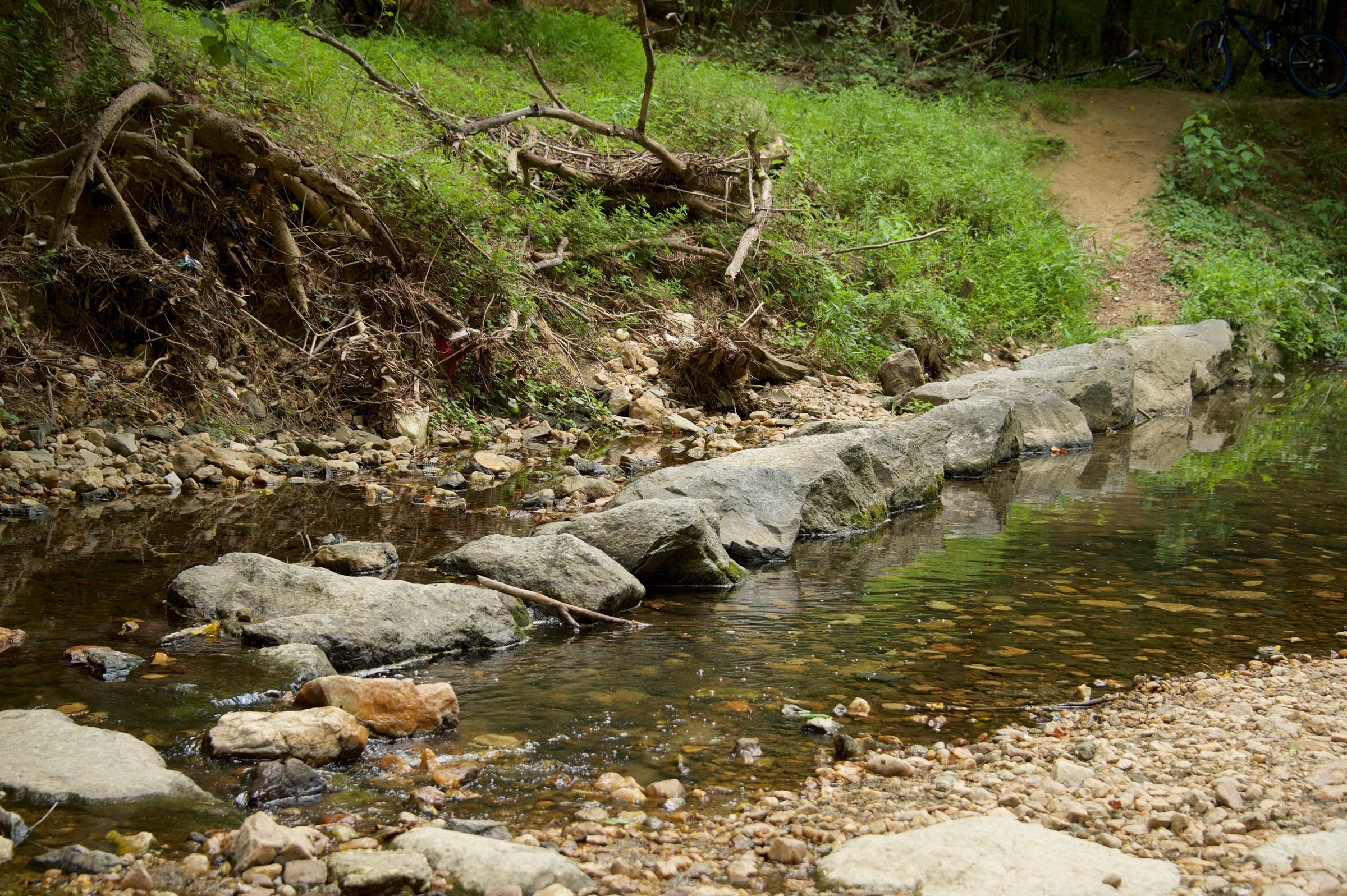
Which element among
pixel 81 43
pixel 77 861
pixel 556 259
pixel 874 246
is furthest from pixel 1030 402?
pixel 81 43

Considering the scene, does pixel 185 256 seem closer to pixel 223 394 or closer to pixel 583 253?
pixel 223 394

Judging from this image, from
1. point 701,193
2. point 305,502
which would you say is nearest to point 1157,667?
point 305,502

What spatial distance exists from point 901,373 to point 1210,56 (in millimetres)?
13116

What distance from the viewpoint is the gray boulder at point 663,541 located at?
157 inches

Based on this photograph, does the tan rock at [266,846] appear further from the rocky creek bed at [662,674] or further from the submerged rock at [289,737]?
the submerged rock at [289,737]

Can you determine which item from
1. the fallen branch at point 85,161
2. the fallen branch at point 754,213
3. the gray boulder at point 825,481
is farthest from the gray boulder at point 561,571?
the fallen branch at point 754,213

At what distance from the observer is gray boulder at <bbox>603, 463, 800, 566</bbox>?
14.9 ft

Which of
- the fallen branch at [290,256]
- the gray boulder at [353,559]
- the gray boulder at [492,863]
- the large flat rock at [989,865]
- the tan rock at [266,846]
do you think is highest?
the fallen branch at [290,256]

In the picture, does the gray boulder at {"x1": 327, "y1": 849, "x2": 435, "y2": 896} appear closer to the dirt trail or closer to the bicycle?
the dirt trail

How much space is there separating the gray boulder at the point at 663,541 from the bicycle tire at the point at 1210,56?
17.4 m

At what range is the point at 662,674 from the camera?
3119 mm

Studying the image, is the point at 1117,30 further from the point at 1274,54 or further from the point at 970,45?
the point at 970,45

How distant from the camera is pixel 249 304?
22.3ft

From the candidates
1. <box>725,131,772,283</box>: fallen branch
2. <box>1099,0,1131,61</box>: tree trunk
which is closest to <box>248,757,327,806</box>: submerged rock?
<box>725,131,772,283</box>: fallen branch
